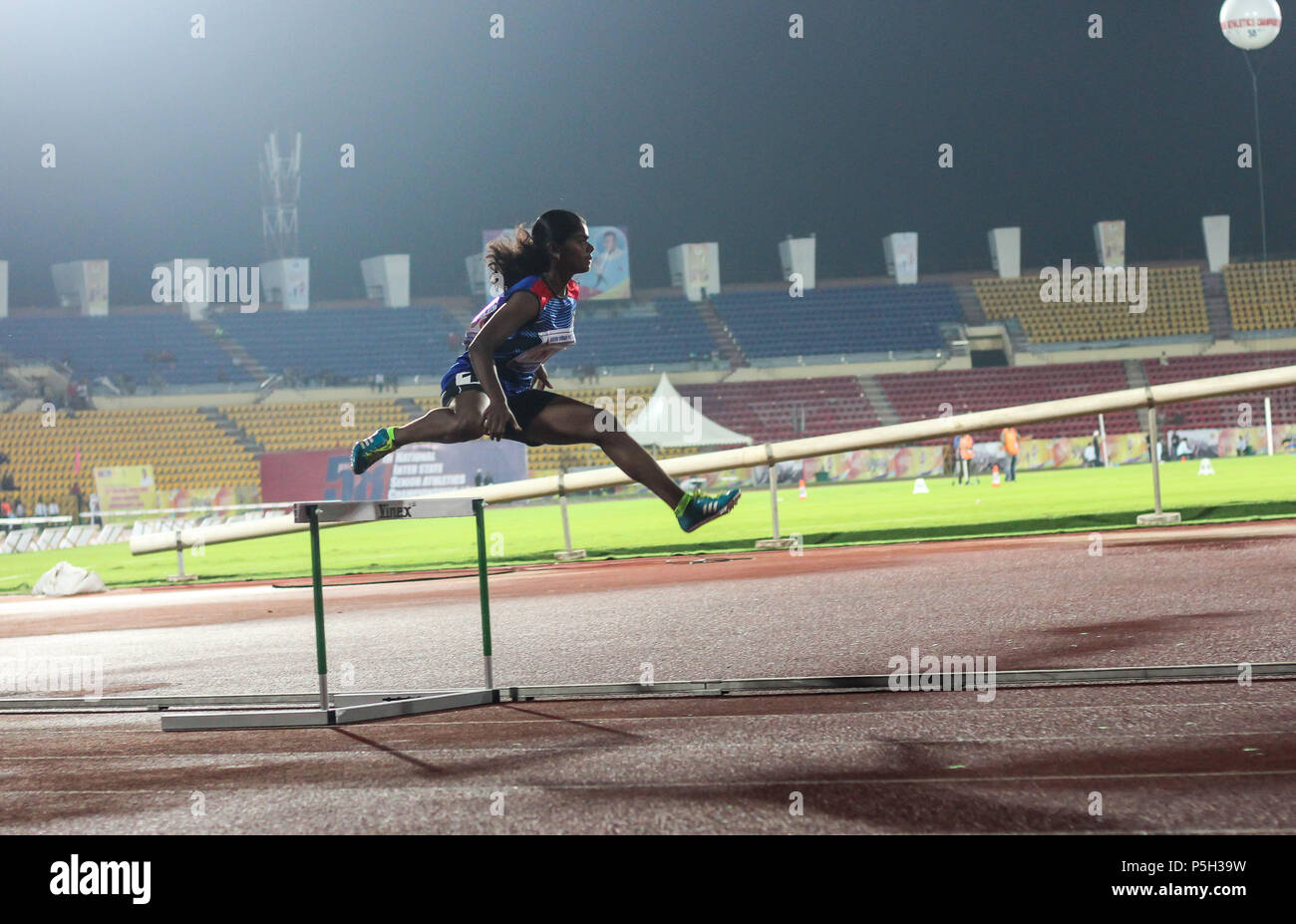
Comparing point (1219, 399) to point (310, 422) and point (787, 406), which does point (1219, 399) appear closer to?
point (787, 406)

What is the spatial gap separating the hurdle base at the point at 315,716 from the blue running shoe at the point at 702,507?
141 cm

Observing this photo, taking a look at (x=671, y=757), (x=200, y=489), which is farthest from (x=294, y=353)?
(x=671, y=757)

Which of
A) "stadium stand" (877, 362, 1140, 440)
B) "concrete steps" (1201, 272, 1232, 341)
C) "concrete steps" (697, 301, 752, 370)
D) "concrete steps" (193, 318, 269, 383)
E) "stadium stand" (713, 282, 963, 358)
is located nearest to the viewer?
"stadium stand" (877, 362, 1140, 440)

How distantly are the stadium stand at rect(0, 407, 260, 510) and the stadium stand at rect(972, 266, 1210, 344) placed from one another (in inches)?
1096

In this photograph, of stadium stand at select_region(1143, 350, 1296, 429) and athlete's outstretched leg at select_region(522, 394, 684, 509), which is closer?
athlete's outstretched leg at select_region(522, 394, 684, 509)

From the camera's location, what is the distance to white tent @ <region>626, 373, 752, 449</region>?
89.4ft

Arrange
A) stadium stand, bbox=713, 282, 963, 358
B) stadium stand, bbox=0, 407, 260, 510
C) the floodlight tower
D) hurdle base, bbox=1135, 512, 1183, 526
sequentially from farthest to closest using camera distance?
stadium stand, bbox=713, 282, 963, 358, the floodlight tower, stadium stand, bbox=0, 407, 260, 510, hurdle base, bbox=1135, 512, 1183, 526

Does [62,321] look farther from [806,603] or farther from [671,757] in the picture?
[671,757]

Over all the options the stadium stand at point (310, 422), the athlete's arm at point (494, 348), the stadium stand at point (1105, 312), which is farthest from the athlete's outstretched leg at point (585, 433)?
the stadium stand at point (1105, 312)

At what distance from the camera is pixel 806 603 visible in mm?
7848

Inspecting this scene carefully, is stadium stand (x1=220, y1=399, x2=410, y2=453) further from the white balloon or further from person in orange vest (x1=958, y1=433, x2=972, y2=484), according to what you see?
the white balloon

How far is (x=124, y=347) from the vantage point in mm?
39969

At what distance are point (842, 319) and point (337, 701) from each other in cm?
4036

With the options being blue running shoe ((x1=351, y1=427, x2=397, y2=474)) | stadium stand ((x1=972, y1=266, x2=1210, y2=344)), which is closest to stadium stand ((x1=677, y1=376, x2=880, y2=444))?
stadium stand ((x1=972, y1=266, x2=1210, y2=344))
